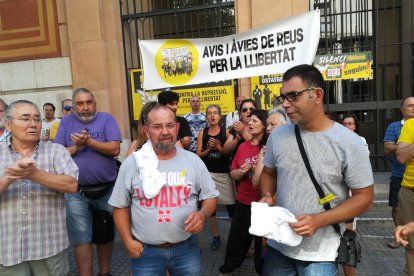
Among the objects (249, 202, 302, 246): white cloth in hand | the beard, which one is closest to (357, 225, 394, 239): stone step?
(249, 202, 302, 246): white cloth in hand

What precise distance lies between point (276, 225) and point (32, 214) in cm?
173

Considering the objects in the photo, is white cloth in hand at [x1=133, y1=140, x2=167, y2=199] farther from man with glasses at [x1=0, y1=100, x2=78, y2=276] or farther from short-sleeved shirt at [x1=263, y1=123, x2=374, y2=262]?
short-sleeved shirt at [x1=263, y1=123, x2=374, y2=262]

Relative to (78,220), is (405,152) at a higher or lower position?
higher

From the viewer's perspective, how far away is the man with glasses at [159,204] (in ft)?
7.38

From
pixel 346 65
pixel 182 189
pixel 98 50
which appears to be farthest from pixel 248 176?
pixel 98 50

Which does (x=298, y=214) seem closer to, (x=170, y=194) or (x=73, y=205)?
(x=170, y=194)

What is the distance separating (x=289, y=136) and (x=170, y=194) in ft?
2.82

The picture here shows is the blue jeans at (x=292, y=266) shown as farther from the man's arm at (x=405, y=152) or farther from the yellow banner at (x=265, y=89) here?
the yellow banner at (x=265, y=89)

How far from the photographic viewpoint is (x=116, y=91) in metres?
7.46

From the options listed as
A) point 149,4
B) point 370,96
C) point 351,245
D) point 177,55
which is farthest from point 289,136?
point 149,4

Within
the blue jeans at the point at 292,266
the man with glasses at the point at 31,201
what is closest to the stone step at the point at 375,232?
the blue jeans at the point at 292,266

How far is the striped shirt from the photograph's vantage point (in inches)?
94.9

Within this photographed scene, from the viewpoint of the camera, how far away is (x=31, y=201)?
2.47 meters

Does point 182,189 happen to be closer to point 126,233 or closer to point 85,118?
point 126,233
